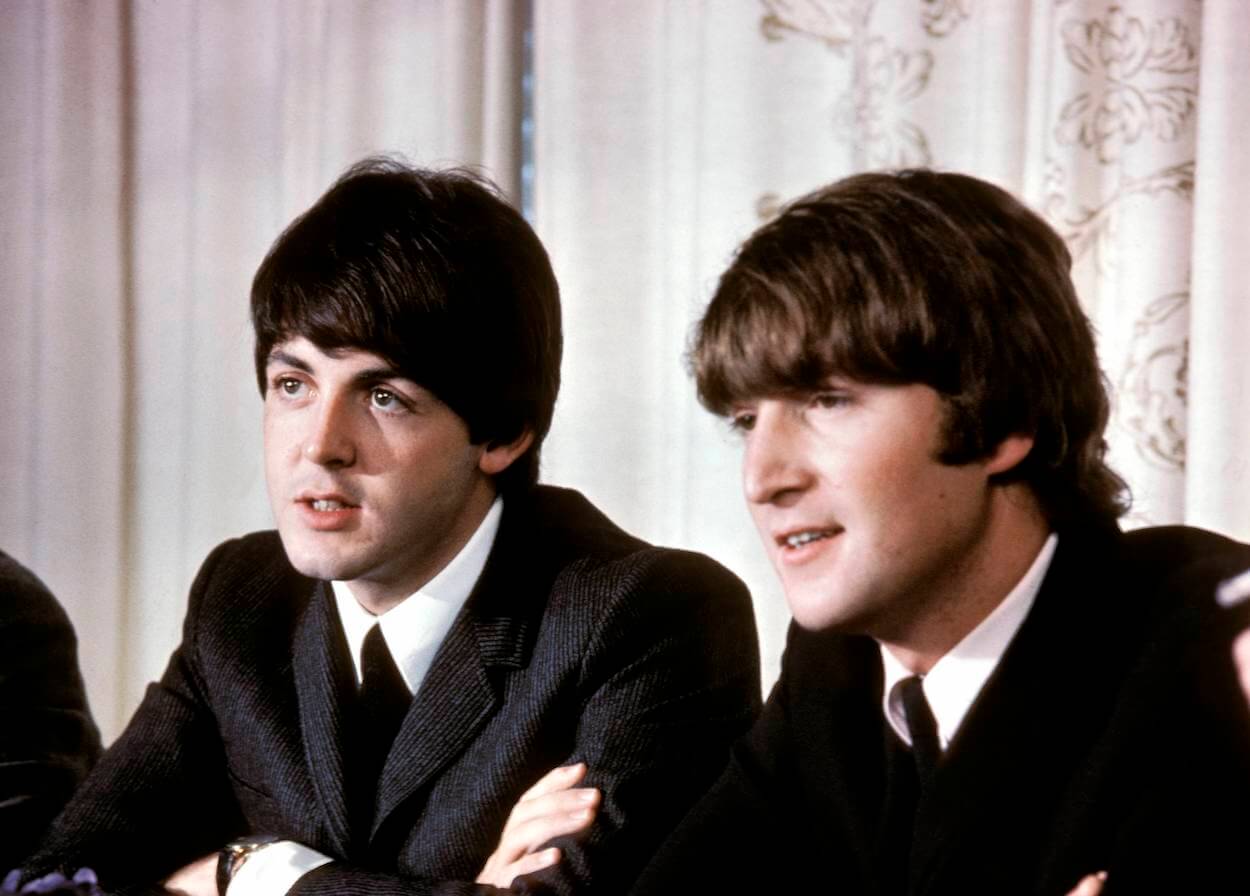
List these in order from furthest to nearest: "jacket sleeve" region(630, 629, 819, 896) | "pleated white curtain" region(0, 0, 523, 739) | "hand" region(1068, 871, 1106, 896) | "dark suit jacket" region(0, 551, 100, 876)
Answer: "pleated white curtain" region(0, 0, 523, 739) < "dark suit jacket" region(0, 551, 100, 876) < "jacket sleeve" region(630, 629, 819, 896) < "hand" region(1068, 871, 1106, 896)

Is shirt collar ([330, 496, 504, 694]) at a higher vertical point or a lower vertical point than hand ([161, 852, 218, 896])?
higher

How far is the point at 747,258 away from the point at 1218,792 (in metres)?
0.61

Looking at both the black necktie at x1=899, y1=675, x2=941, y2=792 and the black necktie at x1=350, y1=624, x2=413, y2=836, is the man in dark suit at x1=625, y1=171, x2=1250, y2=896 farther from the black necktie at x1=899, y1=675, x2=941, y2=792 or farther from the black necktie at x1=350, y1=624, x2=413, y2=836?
the black necktie at x1=350, y1=624, x2=413, y2=836

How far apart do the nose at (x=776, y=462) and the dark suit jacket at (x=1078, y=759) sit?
241 millimetres

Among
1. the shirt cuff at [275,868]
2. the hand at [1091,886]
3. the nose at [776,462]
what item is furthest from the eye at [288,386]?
the hand at [1091,886]

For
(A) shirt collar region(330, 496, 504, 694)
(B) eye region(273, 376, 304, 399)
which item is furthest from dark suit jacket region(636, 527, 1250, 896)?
(B) eye region(273, 376, 304, 399)

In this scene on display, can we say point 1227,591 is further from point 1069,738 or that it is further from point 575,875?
point 575,875

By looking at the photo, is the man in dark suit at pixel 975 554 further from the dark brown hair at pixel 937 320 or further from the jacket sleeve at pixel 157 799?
the jacket sleeve at pixel 157 799

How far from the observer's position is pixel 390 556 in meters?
1.65

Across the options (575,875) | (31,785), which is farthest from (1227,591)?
(31,785)

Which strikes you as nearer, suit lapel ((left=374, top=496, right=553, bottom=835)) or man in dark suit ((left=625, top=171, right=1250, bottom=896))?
man in dark suit ((left=625, top=171, right=1250, bottom=896))

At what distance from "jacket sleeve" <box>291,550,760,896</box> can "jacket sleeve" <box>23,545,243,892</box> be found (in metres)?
0.28

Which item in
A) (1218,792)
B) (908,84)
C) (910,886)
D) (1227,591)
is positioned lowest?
(910,886)

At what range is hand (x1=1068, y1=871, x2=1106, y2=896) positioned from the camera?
113cm
